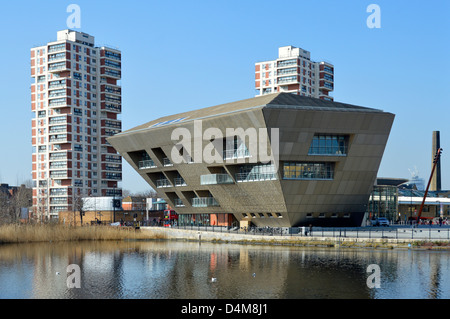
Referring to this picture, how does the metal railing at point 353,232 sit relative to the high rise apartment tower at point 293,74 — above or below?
below

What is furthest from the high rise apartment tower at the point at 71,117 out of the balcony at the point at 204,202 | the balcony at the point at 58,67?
the balcony at the point at 204,202

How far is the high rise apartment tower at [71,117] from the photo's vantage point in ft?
412

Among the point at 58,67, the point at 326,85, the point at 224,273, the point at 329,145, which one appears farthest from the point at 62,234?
the point at 326,85

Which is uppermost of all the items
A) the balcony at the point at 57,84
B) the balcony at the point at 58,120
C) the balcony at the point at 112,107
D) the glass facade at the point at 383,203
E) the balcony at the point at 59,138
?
the balcony at the point at 57,84

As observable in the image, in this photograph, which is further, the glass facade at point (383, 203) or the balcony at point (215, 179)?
the glass facade at point (383, 203)

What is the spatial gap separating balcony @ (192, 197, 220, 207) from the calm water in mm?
17363

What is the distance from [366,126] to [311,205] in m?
9.97

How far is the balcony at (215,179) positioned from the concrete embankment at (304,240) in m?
5.61

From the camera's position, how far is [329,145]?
62.3 metres

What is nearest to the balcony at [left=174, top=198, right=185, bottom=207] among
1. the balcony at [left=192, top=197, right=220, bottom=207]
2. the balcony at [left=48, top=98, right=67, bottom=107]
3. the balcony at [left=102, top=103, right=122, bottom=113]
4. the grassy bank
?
the balcony at [left=192, top=197, right=220, bottom=207]

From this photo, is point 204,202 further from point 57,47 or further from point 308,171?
point 57,47

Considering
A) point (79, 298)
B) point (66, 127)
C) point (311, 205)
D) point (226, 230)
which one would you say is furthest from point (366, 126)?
point (66, 127)

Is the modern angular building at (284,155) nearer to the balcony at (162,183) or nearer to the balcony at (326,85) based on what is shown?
the balcony at (162,183)

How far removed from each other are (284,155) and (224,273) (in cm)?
2266
